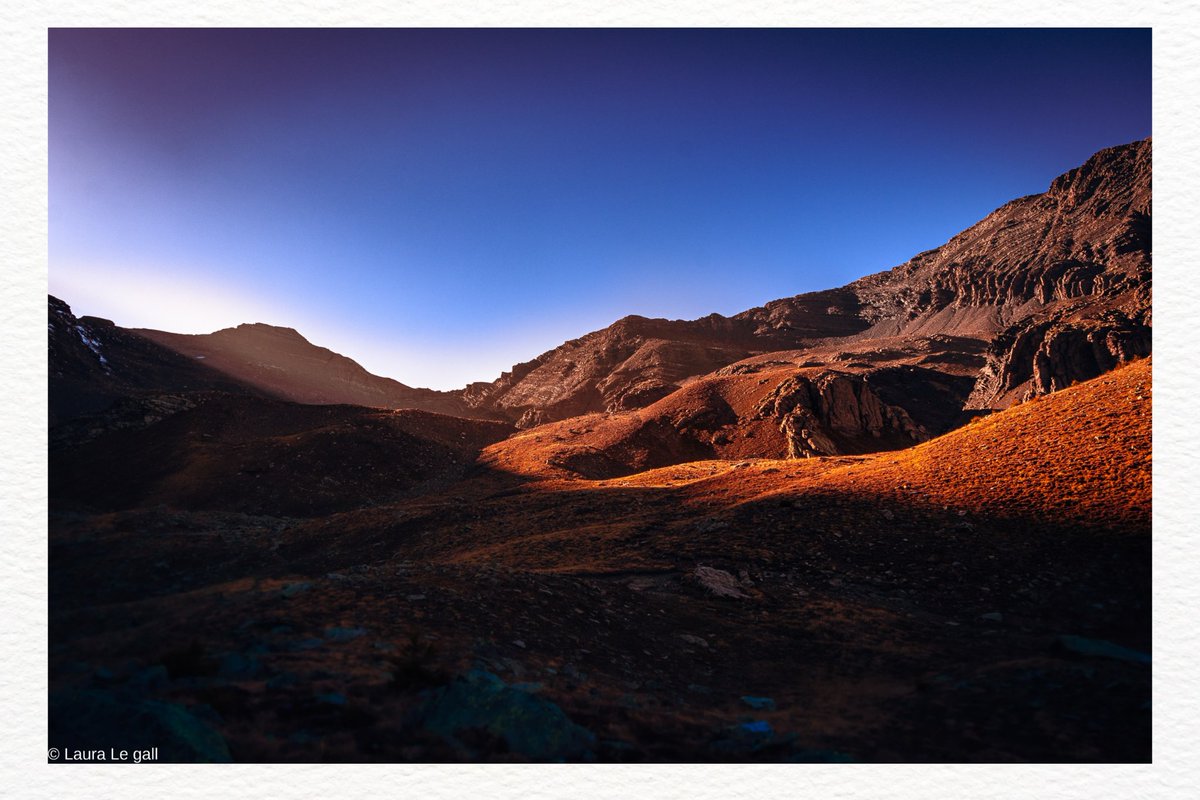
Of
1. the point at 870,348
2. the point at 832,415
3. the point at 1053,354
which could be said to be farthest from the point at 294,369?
the point at 1053,354

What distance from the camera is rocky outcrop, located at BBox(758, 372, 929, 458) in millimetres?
42656

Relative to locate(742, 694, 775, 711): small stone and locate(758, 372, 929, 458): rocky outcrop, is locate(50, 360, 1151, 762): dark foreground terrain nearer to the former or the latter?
locate(742, 694, 775, 711): small stone

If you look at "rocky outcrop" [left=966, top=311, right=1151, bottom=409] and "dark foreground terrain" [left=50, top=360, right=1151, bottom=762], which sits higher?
"rocky outcrop" [left=966, top=311, right=1151, bottom=409]

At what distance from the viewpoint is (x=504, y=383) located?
118 metres

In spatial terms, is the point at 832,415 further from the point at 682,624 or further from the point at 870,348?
the point at 870,348

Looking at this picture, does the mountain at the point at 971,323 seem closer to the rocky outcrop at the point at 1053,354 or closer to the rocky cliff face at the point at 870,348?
the rocky outcrop at the point at 1053,354

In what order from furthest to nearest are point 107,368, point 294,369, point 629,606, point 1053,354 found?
point 294,369
point 107,368
point 1053,354
point 629,606

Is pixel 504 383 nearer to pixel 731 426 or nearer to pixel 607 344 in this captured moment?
pixel 607 344

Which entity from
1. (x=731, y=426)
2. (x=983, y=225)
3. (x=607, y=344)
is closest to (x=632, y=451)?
(x=731, y=426)

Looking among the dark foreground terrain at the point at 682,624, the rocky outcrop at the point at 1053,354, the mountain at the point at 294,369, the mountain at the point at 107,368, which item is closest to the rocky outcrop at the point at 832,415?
the rocky outcrop at the point at 1053,354

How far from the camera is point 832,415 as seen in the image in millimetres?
44562

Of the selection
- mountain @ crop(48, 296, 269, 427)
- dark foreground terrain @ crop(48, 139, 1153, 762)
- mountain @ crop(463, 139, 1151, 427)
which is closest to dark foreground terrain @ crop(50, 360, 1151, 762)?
dark foreground terrain @ crop(48, 139, 1153, 762)

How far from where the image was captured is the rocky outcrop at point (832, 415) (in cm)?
4266
